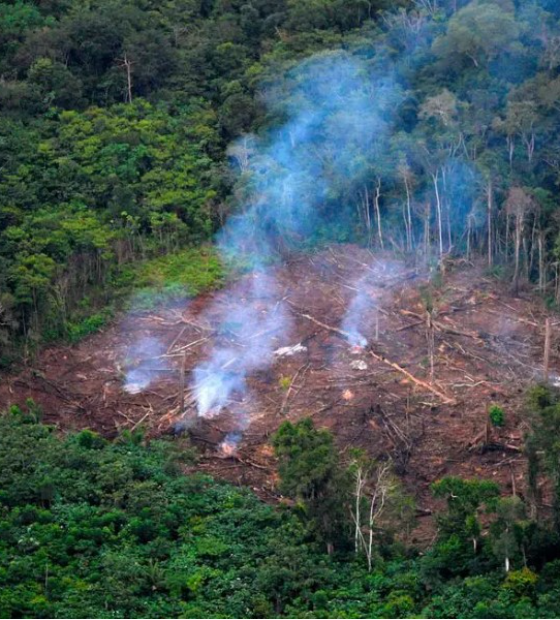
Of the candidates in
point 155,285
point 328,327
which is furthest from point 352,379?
point 155,285

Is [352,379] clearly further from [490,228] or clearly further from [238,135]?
[238,135]

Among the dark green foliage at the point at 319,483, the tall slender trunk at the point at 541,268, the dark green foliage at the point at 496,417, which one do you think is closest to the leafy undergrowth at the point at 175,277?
the tall slender trunk at the point at 541,268

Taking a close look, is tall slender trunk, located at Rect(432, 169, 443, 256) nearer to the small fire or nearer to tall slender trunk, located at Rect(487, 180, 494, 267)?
tall slender trunk, located at Rect(487, 180, 494, 267)

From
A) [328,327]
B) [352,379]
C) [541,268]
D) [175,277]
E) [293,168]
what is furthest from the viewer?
[293,168]

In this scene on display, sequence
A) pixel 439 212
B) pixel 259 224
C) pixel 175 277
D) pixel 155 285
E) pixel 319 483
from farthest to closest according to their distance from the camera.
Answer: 1. pixel 259 224
2. pixel 439 212
3. pixel 175 277
4. pixel 155 285
5. pixel 319 483

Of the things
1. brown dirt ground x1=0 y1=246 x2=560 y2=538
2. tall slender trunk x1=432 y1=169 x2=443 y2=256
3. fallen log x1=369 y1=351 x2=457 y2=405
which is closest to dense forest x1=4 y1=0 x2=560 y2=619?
tall slender trunk x1=432 y1=169 x2=443 y2=256

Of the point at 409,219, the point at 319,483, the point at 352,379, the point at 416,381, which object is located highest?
the point at 409,219

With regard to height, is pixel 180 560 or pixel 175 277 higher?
pixel 175 277
